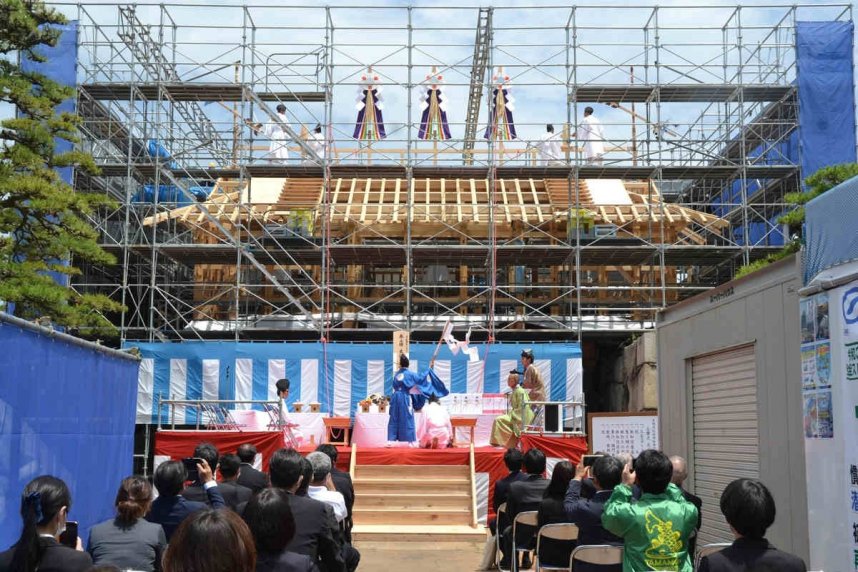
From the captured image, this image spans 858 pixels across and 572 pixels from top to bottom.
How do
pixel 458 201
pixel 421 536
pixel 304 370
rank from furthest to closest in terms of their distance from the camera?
1. pixel 458 201
2. pixel 304 370
3. pixel 421 536

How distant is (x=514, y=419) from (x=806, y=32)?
13.5 meters

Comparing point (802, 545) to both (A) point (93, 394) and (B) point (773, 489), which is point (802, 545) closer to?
(B) point (773, 489)

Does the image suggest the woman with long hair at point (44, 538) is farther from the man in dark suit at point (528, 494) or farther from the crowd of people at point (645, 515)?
the man in dark suit at point (528, 494)

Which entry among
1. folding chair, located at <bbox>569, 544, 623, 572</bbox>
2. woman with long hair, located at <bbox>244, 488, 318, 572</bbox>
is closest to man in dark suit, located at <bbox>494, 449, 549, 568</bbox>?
folding chair, located at <bbox>569, 544, 623, 572</bbox>

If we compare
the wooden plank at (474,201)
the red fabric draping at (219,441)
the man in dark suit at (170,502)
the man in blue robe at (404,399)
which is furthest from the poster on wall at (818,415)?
the wooden plank at (474,201)

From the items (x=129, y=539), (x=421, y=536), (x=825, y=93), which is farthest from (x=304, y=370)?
(x=129, y=539)

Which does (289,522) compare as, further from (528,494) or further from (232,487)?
(528,494)

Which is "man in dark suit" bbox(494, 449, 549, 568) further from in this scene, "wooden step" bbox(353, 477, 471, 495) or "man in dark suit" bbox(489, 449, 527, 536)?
"wooden step" bbox(353, 477, 471, 495)

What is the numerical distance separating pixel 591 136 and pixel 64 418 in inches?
652

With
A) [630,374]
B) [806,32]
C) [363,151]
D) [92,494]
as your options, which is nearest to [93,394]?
[92,494]

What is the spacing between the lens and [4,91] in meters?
14.3

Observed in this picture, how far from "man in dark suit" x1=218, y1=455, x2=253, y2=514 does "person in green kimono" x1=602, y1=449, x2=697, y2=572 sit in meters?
2.57

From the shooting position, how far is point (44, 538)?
4.06m

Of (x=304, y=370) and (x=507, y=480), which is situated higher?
(x=304, y=370)
